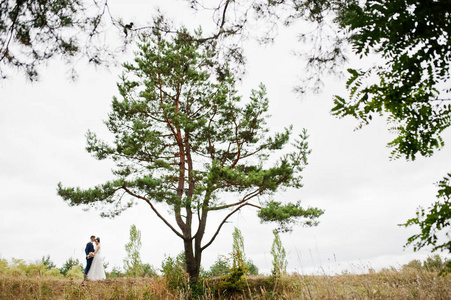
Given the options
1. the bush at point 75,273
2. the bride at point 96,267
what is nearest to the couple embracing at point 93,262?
the bride at point 96,267

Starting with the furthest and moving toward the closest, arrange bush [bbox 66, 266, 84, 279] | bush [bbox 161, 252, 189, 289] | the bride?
1. bush [bbox 66, 266, 84, 279]
2. the bride
3. bush [bbox 161, 252, 189, 289]

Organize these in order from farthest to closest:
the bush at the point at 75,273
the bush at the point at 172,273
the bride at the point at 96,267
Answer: the bush at the point at 75,273 → the bride at the point at 96,267 → the bush at the point at 172,273

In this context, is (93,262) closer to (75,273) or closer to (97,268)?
(97,268)

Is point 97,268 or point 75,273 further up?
point 97,268

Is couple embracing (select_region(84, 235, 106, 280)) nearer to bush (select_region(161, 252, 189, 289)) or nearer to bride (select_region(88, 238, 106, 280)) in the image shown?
bride (select_region(88, 238, 106, 280))

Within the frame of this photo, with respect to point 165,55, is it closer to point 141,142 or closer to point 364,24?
point 141,142

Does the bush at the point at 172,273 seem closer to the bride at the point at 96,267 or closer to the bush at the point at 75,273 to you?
the bride at the point at 96,267

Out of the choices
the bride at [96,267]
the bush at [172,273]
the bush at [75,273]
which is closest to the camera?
the bush at [172,273]

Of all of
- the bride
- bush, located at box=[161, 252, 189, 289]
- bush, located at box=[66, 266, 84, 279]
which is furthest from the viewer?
bush, located at box=[66, 266, 84, 279]

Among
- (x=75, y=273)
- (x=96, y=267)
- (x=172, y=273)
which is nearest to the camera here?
(x=172, y=273)

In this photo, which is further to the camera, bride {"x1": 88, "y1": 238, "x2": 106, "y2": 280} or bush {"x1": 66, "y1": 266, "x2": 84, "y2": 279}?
bush {"x1": 66, "y1": 266, "x2": 84, "y2": 279}

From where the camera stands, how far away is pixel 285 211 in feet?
31.6

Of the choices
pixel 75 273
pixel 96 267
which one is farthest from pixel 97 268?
pixel 75 273

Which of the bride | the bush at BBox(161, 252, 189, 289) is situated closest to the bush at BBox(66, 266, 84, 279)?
the bride
